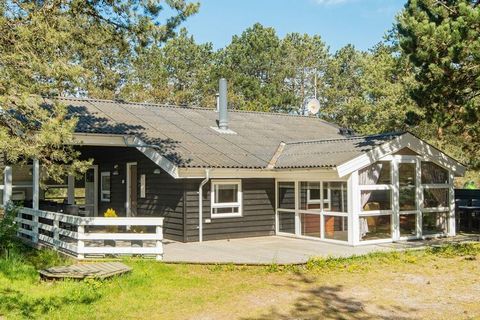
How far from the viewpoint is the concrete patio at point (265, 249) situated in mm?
11422

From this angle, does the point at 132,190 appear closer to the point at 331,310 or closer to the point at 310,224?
the point at 310,224

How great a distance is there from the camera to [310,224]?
15062 millimetres

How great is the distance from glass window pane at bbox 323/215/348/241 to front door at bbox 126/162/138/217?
20.5ft

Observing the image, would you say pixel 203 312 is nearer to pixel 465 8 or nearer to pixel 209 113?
pixel 465 8

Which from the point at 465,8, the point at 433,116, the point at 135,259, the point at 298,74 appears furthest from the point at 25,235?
the point at 298,74

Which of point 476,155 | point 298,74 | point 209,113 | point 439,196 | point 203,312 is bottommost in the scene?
point 203,312

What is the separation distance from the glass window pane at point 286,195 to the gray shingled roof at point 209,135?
0.68 metres

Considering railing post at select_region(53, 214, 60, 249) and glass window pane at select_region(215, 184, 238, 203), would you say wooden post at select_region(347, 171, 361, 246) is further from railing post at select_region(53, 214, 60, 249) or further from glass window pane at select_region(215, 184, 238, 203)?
railing post at select_region(53, 214, 60, 249)

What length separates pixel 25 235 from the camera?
14625 mm

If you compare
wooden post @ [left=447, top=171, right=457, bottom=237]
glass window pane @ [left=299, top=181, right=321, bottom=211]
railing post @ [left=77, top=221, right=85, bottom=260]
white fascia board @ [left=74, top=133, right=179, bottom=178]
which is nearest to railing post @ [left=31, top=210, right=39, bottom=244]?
white fascia board @ [left=74, top=133, right=179, bottom=178]

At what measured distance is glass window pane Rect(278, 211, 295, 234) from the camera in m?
15.8

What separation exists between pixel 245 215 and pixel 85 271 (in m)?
6.82

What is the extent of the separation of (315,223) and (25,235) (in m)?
8.26

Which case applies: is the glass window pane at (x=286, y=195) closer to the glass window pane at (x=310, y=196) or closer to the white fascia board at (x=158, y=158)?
the glass window pane at (x=310, y=196)
